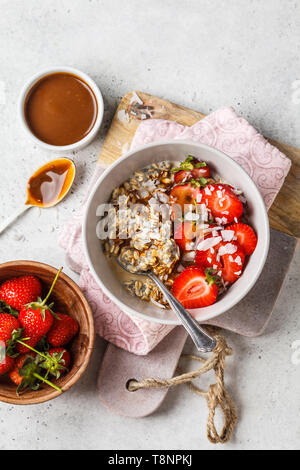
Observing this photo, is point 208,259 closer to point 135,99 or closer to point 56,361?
point 56,361

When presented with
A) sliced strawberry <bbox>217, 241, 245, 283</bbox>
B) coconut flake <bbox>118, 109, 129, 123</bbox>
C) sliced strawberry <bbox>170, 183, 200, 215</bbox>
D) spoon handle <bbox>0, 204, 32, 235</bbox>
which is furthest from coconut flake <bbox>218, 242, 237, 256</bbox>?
spoon handle <bbox>0, 204, 32, 235</bbox>

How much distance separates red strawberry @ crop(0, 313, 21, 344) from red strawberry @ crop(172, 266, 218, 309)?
0.45 m

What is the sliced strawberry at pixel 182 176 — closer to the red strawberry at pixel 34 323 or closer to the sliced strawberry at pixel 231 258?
the sliced strawberry at pixel 231 258

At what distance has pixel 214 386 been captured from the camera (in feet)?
4.78

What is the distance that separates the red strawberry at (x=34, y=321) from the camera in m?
1.26

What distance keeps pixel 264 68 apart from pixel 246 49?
9 centimetres

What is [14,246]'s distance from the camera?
4.99 ft

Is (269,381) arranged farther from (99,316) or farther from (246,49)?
(246,49)

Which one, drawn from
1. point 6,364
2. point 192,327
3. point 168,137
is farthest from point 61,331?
point 168,137

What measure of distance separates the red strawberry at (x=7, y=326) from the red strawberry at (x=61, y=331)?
0.33 feet

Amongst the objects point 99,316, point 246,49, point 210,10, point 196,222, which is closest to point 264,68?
point 246,49

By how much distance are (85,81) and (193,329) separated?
0.85 meters

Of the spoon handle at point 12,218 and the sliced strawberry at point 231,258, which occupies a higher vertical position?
the sliced strawberry at point 231,258

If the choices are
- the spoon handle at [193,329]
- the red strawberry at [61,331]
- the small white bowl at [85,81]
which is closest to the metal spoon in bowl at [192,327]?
the spoon handle at [193,329]
